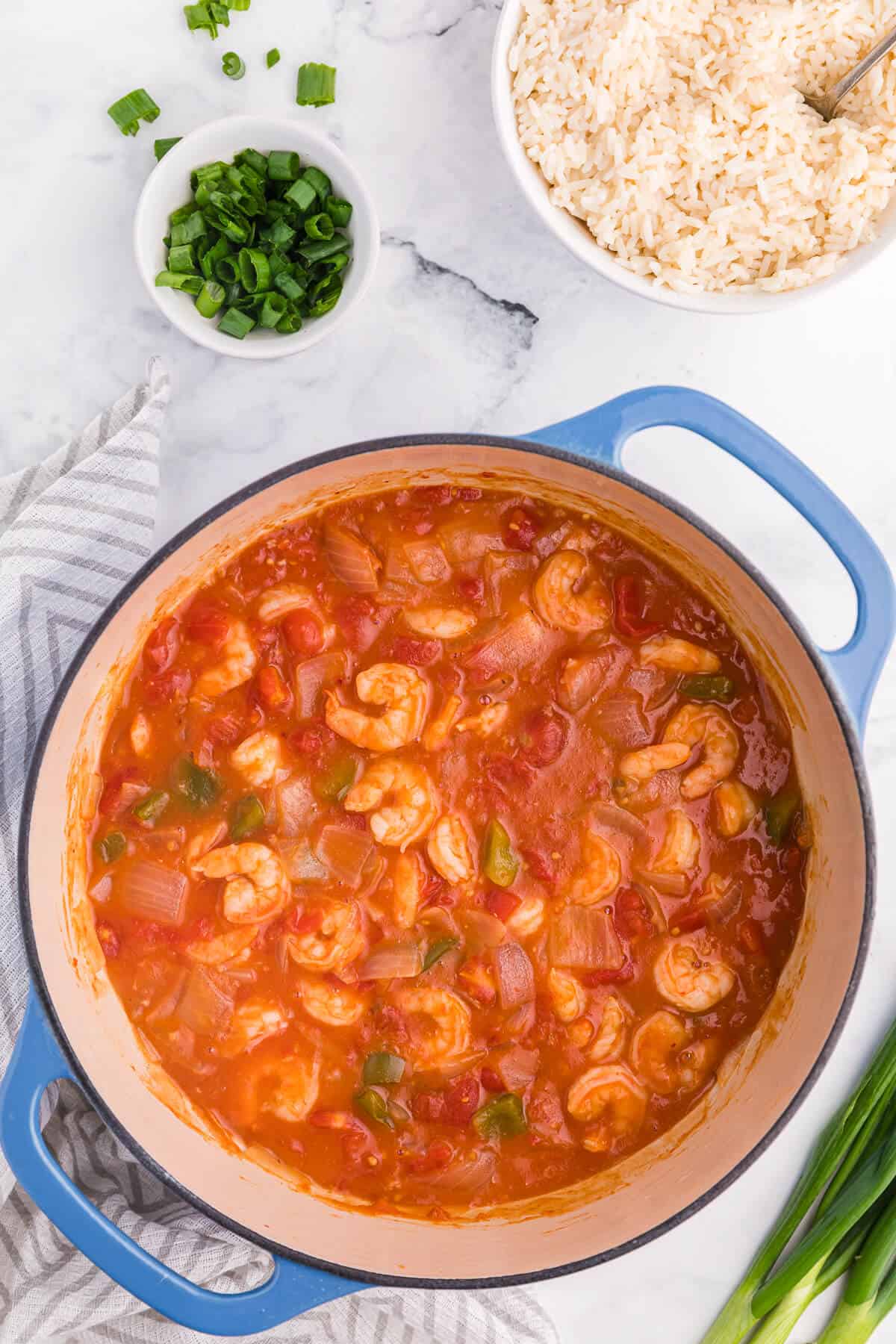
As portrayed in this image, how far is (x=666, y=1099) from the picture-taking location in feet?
10.1

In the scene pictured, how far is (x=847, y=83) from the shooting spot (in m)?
2.86

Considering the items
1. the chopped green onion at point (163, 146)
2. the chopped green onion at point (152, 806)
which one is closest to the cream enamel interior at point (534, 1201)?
the chopped green onion at point (152, 806)

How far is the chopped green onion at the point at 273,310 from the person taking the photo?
297 centimetres

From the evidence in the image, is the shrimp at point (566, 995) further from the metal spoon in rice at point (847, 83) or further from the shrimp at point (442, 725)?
the metal spoon in rice at point (847, 83)

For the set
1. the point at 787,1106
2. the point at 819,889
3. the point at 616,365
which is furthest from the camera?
the point at 616,365

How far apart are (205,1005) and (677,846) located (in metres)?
1.31

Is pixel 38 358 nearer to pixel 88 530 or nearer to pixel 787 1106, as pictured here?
pixel 88 530

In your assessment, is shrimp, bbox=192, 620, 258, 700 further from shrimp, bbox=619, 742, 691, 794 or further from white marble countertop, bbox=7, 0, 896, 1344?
shrimp, bbox=619, 742, 691, 794

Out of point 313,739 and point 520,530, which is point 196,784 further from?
point 520,530

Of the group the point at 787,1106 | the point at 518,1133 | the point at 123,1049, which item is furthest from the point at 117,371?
the point at 787,1106

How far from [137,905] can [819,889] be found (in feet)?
5.83

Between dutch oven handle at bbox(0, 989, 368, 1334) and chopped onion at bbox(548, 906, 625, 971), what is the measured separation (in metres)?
0.91

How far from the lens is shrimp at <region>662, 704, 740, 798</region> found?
2986 mm

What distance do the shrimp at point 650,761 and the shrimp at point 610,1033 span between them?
0.59m
